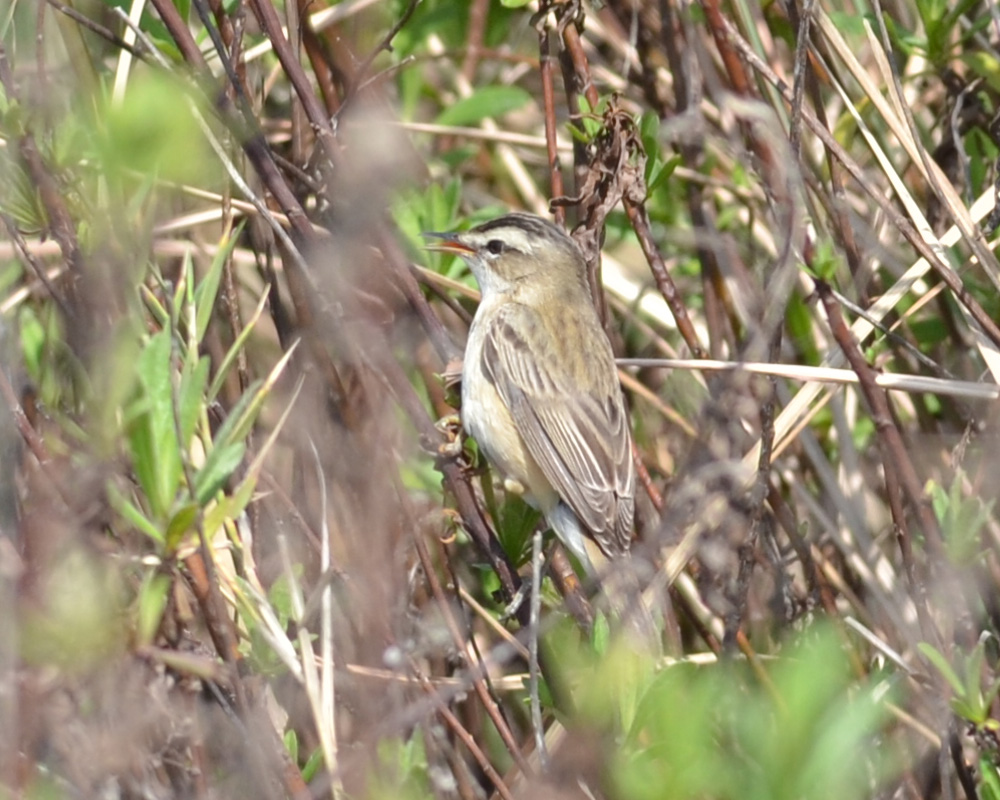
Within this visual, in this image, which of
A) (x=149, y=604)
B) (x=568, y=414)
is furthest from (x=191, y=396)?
(x=568, y=414)

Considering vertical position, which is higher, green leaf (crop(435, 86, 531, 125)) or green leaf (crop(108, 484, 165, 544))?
green leaf (crop(435, 86, 531, 125))

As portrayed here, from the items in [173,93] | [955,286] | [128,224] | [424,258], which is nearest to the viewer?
[173,93]

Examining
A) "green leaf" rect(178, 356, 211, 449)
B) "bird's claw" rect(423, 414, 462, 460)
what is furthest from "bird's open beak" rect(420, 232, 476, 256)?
"green leaf" rect(178, 356, 211, 449)

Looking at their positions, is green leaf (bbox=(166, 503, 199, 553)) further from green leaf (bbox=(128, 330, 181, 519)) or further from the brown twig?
the brown twig

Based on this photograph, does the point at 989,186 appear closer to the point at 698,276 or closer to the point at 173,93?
the point at 698,276

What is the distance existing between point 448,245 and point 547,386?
1.81ft

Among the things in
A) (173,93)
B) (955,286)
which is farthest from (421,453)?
(173,93)

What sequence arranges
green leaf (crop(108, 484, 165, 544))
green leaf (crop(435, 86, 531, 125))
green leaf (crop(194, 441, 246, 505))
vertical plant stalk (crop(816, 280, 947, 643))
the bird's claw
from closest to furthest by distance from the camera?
green leaf (crop(108, 484, 165, 544)) < green leaf (crop(194, 441, 246, 505)) < vertical plant stalk (crop(816, 280, 947, 643)) < the bird's claw < green leaf (crop(435, 86, 531, 125))

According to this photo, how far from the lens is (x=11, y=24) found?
333 cm

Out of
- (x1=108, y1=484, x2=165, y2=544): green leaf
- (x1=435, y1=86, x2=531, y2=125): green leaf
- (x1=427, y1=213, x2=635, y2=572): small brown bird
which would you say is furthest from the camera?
(x1=435, y1=86, x2=531, y2=125): green leaf

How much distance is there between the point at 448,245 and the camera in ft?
12.9

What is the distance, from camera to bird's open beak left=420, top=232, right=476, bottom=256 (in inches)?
150

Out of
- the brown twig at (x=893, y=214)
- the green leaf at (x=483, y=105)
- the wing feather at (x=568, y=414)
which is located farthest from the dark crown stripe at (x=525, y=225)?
the brown twig at (x=893, y=214)

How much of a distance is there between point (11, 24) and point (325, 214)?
925 millimetres
